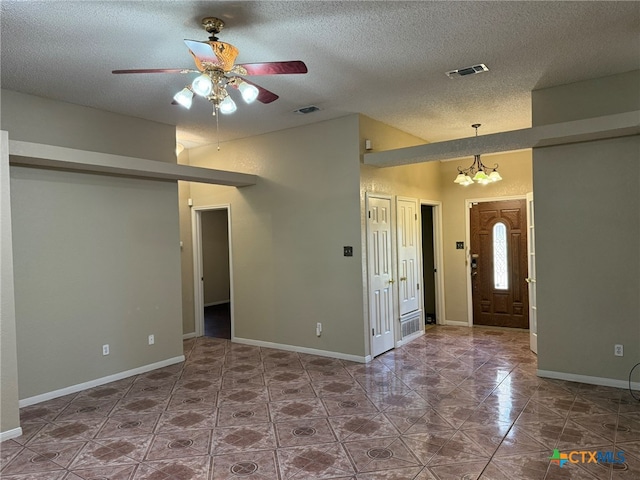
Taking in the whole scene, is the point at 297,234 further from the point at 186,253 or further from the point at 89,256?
the point at 89,256

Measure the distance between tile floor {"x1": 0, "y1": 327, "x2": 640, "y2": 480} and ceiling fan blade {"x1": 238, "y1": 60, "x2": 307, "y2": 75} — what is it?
2528mm

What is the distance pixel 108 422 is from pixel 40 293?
149 centimetres

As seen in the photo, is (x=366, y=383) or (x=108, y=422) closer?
(x=108, y=422)

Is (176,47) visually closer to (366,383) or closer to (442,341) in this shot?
(366,383)

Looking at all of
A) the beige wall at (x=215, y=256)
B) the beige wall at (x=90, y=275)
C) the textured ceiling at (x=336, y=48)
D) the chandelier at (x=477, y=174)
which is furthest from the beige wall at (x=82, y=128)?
the beige wall at (x=215, y=256)

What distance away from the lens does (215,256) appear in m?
10.3

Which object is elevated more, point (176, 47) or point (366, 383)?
point (176, 47)

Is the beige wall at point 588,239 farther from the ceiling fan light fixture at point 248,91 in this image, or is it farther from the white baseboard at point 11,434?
the white baseboard at point 11,434

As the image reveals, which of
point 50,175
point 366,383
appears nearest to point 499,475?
point 366,383

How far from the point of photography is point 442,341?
6.16 metres

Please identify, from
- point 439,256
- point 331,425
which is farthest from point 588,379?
point 439,256

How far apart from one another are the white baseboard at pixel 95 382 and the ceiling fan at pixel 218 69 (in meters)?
3.24

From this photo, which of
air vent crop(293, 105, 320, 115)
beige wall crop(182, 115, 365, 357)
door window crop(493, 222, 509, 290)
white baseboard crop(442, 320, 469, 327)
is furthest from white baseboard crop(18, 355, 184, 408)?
door window crop(493, 222, 509, 290)

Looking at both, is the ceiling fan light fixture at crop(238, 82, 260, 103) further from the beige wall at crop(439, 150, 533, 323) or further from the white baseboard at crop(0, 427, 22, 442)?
the beige wall at crop(439, 150, 533, 323)
